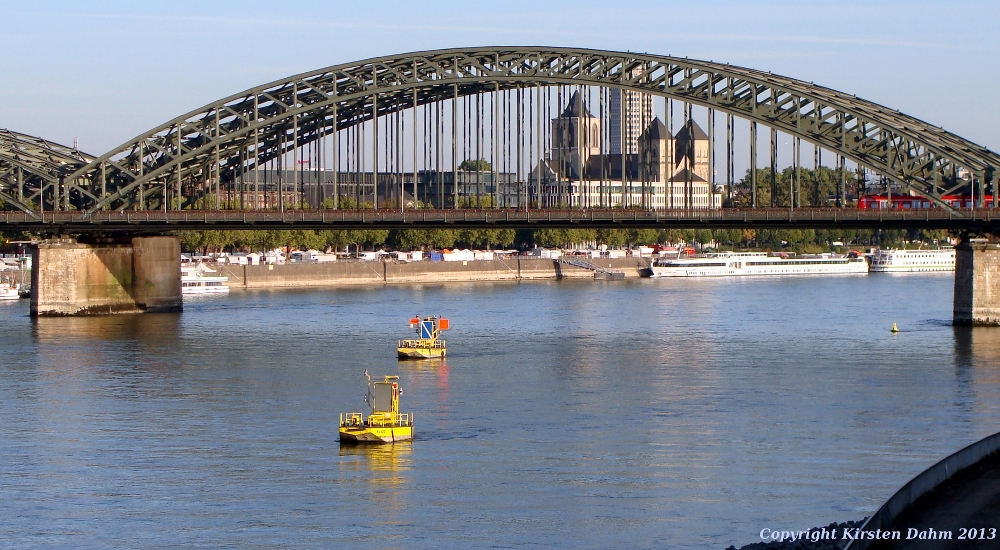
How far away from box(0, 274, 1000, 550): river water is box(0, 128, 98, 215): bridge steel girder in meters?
11.7

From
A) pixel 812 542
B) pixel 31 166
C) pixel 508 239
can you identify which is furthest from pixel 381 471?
pixel 508 239

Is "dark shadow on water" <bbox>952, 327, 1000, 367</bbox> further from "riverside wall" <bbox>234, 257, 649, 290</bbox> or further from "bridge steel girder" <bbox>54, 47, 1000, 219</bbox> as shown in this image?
"riverside wall" <bbox>234, 257, 649, 290</bbox>

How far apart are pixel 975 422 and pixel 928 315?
138 ft

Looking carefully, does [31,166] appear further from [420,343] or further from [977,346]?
[977,346]

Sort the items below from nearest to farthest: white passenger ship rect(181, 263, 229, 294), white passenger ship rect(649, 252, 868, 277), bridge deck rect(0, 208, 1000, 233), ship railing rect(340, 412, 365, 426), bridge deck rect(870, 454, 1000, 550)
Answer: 1. bridge deck rect(870, 454, 1000, 550)
2. ship railing rect(340, 412, 365, 426)
3. bridge deck rect(0, 208, 1000, 233)
4. white passenger ship rect(181, 263, 229, 294)
5. white passenger ship rect(649, 252, 868, 277)

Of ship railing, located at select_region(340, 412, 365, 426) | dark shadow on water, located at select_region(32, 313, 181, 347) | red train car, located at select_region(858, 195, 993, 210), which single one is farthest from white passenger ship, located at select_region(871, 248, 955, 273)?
ship railing, located at select_region(340, 412, 365, 426)

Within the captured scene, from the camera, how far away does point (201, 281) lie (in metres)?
117

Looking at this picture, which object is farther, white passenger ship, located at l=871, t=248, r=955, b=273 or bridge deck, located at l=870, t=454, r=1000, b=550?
white passenger ship, located at l=871, t=248, r=955, b=273

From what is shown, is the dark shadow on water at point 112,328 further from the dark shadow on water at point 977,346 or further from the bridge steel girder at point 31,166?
the dark shadow on water at point 977,346

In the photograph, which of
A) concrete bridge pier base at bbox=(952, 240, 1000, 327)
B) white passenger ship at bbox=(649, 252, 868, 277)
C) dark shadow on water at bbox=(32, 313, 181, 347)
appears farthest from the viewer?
white passenger ship at bbox=(649, 252, 868, 277)

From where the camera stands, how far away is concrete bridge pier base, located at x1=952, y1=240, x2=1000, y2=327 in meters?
71.8

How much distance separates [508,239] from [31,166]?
72.4 meters

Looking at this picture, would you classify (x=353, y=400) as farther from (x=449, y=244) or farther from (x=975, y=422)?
(x=449, y=244)

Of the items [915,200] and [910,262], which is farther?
[910,262]
